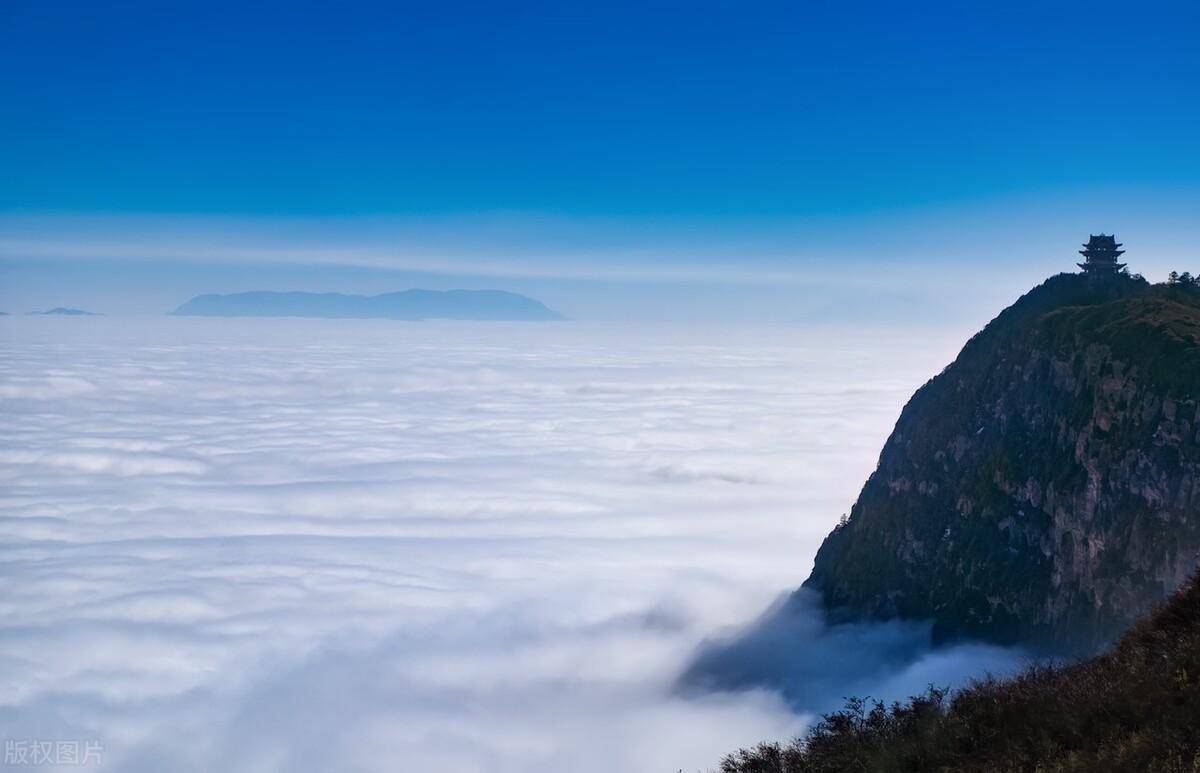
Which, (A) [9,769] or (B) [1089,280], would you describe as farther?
(A) [9,769]

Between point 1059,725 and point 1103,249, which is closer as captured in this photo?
point 1059,725

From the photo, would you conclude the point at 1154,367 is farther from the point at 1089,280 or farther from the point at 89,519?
the point at 89,519

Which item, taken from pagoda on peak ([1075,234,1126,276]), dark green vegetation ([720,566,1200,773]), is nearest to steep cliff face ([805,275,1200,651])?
pagoda on peak ([1075,234,1126,276])

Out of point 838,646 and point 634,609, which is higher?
point 838,646

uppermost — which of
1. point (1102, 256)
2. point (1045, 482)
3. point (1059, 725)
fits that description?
point (1102, 256)

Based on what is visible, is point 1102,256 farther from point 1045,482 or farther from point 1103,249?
point 1045,482

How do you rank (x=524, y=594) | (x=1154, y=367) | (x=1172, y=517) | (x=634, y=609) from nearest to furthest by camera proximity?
(x=1172, y=517), (x=1154, y=367), (x=634, y=609), (x=524, y=594)

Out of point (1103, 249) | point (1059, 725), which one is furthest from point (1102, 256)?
point (1059, 725)

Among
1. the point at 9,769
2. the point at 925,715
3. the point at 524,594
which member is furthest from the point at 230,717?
the point at 925,715

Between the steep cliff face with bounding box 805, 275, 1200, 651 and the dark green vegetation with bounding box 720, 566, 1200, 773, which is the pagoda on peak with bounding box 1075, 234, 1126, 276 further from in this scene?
→ the dark green vegetation with bounding box 720, 566, 1200, 773
